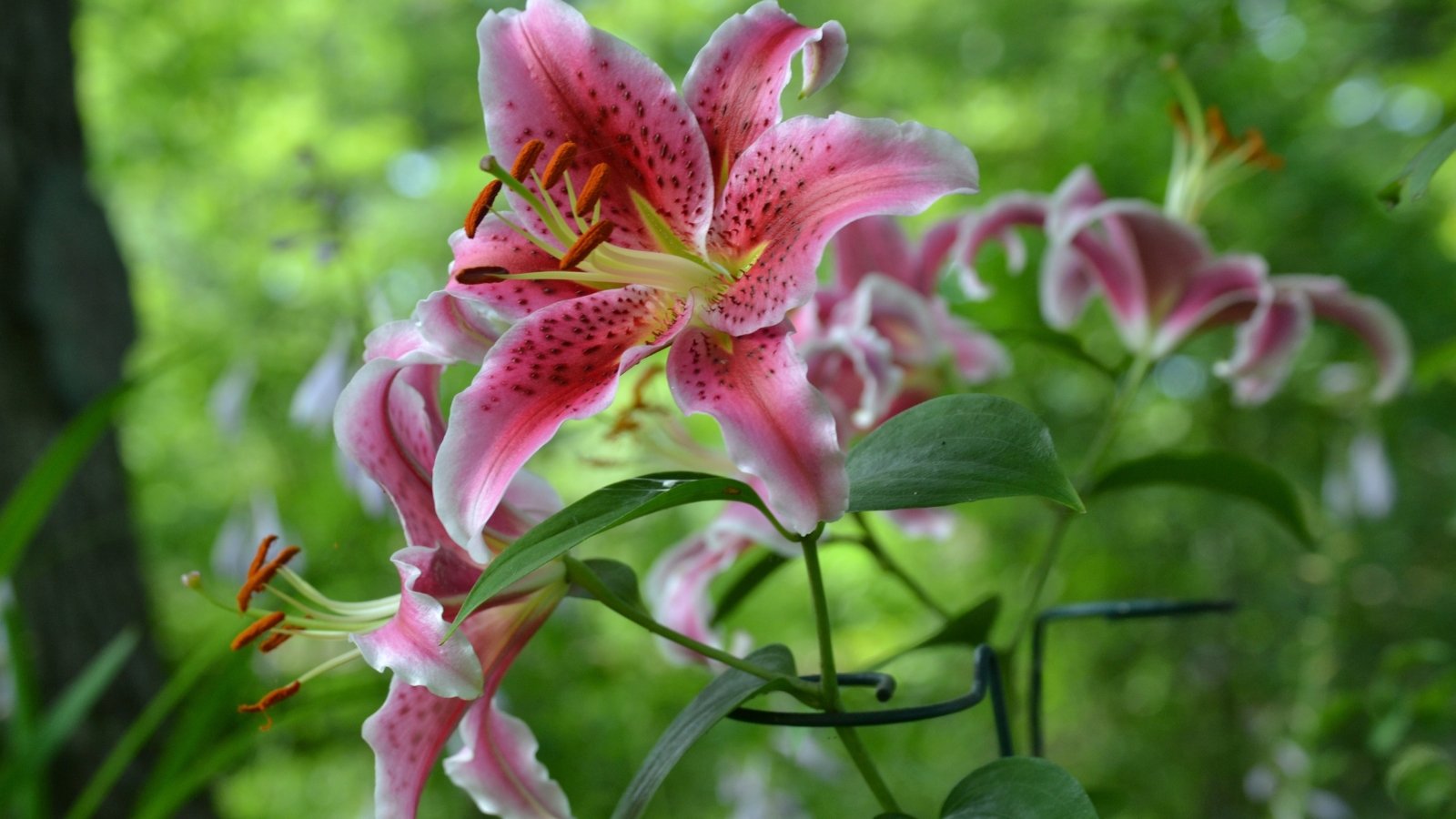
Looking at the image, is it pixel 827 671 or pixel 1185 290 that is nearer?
pixel 827 671

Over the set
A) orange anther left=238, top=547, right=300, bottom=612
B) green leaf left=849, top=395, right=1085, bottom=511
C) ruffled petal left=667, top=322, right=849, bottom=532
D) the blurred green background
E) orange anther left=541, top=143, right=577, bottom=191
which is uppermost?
orange anther left=541, top=143, right=577, bottom=191

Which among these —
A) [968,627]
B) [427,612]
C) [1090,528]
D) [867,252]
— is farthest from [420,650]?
[1090,528]

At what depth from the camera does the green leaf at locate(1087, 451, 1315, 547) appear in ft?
1.67

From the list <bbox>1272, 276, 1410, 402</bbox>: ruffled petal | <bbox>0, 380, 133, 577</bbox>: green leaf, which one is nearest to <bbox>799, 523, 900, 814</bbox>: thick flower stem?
<bbox>1272, 276, 1410, 402</bbox>: ruffled petal

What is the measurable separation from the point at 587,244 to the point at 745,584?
25 cm

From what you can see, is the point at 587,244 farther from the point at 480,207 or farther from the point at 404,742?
the point at 404,742

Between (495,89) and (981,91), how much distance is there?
2.02m

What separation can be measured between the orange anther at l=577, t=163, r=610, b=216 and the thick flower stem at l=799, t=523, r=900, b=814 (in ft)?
0.37

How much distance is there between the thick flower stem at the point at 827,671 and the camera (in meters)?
0.32

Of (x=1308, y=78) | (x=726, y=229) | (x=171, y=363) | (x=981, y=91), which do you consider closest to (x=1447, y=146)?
(x=726, y=229)

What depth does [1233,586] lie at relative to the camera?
5.47ft

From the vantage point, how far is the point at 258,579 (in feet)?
1.18

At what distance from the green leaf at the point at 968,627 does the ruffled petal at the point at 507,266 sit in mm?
194

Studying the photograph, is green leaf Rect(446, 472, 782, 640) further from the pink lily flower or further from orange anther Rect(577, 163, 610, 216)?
the pink lily flower
